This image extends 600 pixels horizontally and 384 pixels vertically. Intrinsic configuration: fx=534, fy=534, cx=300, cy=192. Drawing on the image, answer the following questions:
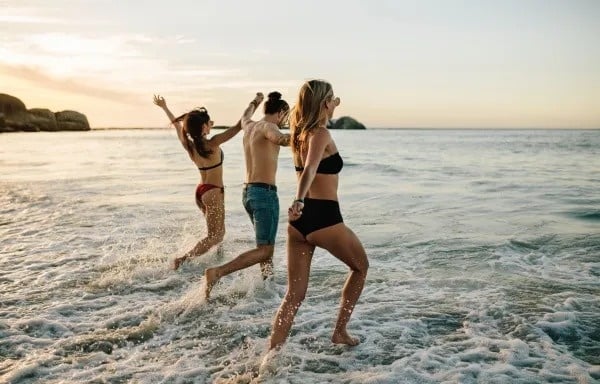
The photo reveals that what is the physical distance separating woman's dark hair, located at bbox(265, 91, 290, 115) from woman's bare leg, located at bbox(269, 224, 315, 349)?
1800 mm

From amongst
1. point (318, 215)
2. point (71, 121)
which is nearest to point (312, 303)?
point (318, 215)

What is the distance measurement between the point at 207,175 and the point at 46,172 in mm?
19563

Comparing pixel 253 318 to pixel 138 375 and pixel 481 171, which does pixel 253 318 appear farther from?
pixel 481 171

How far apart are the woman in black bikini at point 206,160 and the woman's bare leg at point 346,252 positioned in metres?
2.65

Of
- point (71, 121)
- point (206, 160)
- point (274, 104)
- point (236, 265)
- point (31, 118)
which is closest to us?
point (274, 104)

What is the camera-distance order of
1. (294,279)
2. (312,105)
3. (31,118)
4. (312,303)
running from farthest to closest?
(31,118) → (312,303) → (294,279) → (312,105)

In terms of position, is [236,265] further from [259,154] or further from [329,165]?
[329,165]

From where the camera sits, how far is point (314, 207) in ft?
13.9

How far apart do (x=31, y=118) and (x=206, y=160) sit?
117m

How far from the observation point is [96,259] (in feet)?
27.2

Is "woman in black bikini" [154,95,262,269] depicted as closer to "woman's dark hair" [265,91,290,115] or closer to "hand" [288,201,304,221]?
"woman's dark hair" [265,91,290,115]

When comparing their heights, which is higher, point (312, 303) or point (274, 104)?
point (274, 104)

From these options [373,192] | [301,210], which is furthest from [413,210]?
[301,210]

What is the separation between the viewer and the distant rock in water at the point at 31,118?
103250 mm
